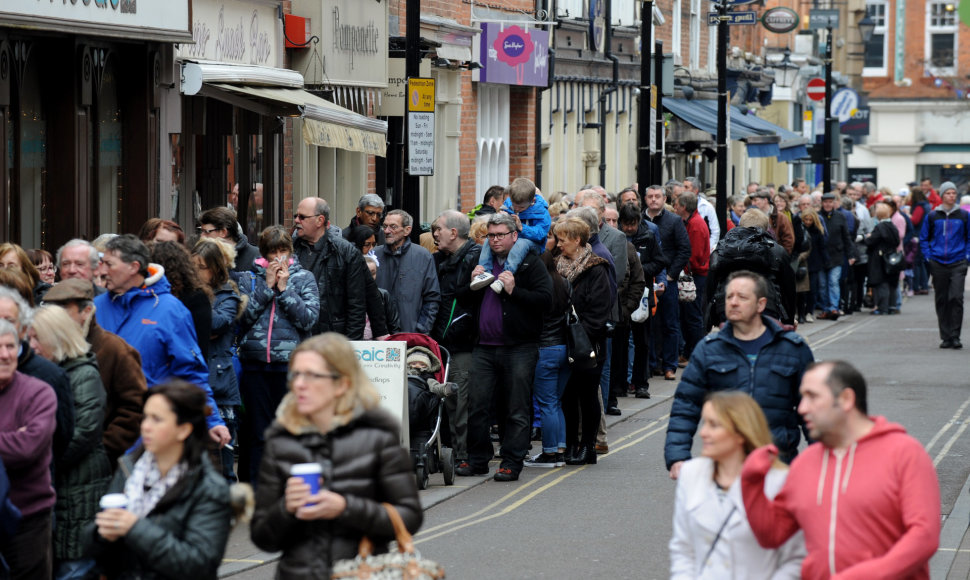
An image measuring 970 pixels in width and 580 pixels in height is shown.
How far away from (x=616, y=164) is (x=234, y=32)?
18.7 meters

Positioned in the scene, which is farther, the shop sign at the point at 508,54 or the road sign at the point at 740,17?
the road sign at the point at 740,17

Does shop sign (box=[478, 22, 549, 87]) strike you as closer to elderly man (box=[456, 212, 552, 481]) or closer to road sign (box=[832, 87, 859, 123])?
elderly man (box=[456, 212, 552, 481])

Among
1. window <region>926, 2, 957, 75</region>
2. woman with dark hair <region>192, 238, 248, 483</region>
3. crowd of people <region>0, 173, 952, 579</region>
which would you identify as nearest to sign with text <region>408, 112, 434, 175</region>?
crowd of people <region>0, 173, 952, 579</region>

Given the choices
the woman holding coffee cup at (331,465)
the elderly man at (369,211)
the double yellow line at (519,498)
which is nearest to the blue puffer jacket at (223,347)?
the double yellow line at (519,498)

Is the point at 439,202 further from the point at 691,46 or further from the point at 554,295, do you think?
the point at 691,46

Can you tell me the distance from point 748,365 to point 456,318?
514 centimetres

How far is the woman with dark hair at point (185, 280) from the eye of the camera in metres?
9.23

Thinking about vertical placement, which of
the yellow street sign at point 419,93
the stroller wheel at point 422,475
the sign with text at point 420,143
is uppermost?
the yellow street sign at point 419,93

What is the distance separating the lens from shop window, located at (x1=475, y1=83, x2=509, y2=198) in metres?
26.2

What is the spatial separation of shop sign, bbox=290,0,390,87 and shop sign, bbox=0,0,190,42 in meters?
4.33

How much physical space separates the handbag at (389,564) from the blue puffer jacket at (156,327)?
3160 mm

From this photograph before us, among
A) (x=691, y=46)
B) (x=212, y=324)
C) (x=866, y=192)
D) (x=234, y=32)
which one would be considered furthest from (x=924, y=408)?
(x=691, y=46)

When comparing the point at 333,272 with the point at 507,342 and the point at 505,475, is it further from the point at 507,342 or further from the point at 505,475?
the point at 505,475

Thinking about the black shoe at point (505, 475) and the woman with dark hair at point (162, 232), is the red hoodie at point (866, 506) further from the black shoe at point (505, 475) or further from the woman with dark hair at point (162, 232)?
the black shoe at point (505, 475)
